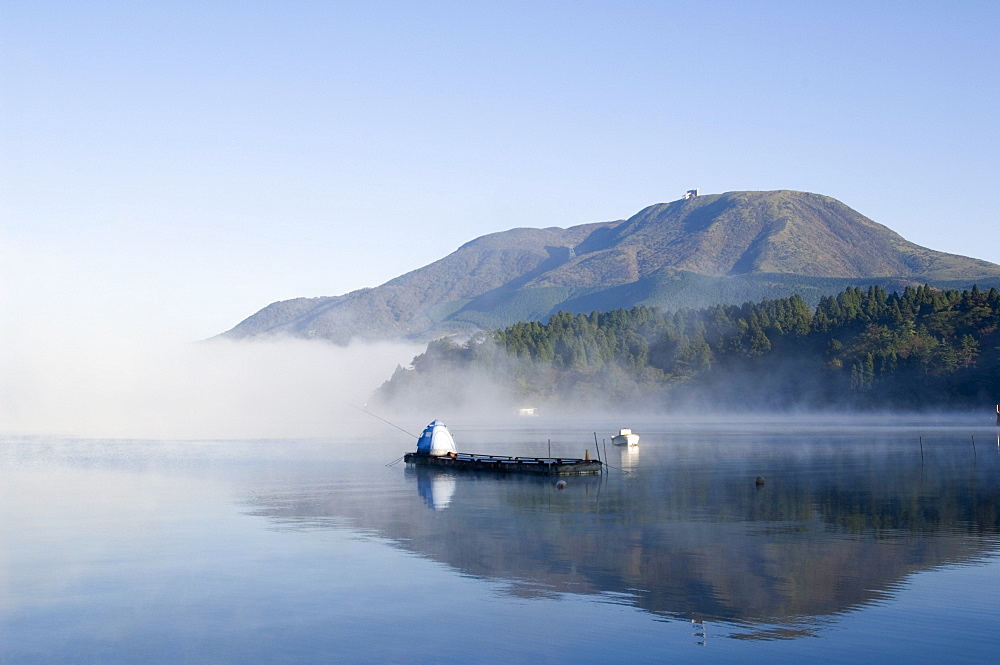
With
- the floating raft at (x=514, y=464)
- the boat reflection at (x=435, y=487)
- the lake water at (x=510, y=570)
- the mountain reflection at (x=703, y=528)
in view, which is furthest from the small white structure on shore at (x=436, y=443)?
the lake water at (x=510, y=570)

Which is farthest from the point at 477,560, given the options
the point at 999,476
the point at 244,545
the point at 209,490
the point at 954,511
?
the point at 999,476

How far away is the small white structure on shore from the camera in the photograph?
9931cm

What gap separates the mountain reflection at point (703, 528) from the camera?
1379 inches

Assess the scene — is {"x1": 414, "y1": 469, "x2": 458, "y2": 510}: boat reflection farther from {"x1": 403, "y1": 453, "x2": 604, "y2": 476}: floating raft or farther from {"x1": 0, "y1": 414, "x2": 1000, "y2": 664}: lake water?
{"x1": 403, "y1": 453, "x2": 604, "y2": 476}: floating raft

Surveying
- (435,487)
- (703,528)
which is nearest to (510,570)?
(703,528)

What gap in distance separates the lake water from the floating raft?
10.6 feet

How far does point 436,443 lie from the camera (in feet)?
328

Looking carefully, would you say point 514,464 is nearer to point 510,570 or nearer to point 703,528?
point 703,528

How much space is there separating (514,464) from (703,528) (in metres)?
39.1

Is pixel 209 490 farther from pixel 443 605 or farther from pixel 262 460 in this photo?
pixel 443 605

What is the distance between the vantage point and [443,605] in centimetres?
3422

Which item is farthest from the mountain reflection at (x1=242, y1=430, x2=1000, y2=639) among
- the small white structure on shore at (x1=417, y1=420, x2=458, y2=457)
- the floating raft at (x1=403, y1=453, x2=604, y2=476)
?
the small white structure on shore at (x1=417, y1=420, x2=458, y2=457)

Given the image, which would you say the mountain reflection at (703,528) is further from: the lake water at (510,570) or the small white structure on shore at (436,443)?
the small white structure on shore at (436,443)

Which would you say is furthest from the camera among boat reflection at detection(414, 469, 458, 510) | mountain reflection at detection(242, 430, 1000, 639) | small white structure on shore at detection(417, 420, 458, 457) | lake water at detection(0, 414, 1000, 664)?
small white structure on shore at detection(417, 420, 458, 457)
